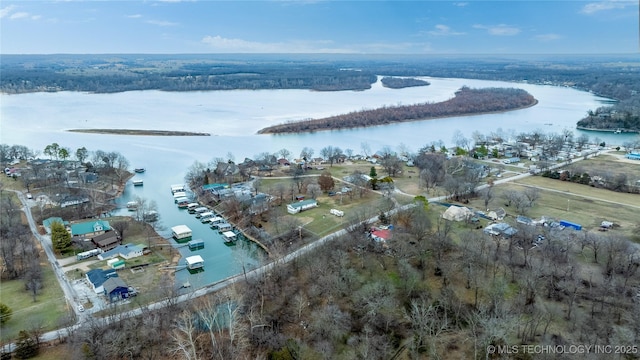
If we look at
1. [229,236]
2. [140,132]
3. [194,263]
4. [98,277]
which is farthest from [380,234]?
[140,132]

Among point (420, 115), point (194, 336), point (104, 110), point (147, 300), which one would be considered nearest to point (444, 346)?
point (194, 336)

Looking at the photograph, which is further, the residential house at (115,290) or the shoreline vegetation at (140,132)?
the shoreline vegetation at (140,132)

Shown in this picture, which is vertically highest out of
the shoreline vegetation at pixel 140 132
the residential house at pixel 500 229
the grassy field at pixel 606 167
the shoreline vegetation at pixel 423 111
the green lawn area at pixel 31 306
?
the shoreline vegetation at pixel 423 111

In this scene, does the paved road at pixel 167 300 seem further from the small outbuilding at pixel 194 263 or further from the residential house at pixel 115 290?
the small outbuilding at pixel 194 263

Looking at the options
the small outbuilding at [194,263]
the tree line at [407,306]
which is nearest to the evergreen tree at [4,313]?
the tree line at [407,306]

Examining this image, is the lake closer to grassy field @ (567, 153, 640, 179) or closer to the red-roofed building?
the red-roofed building

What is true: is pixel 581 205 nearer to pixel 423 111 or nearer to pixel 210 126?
pixel 423 111

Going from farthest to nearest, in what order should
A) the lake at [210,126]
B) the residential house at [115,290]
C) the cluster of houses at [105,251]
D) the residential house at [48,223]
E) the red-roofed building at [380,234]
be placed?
1. the lake at [210,126]
2. the residential house at [48,223]
3. the red-roofed building at [380,234]
4. the cluster of houses at [105,251]
5. the residential house at [115,290]
